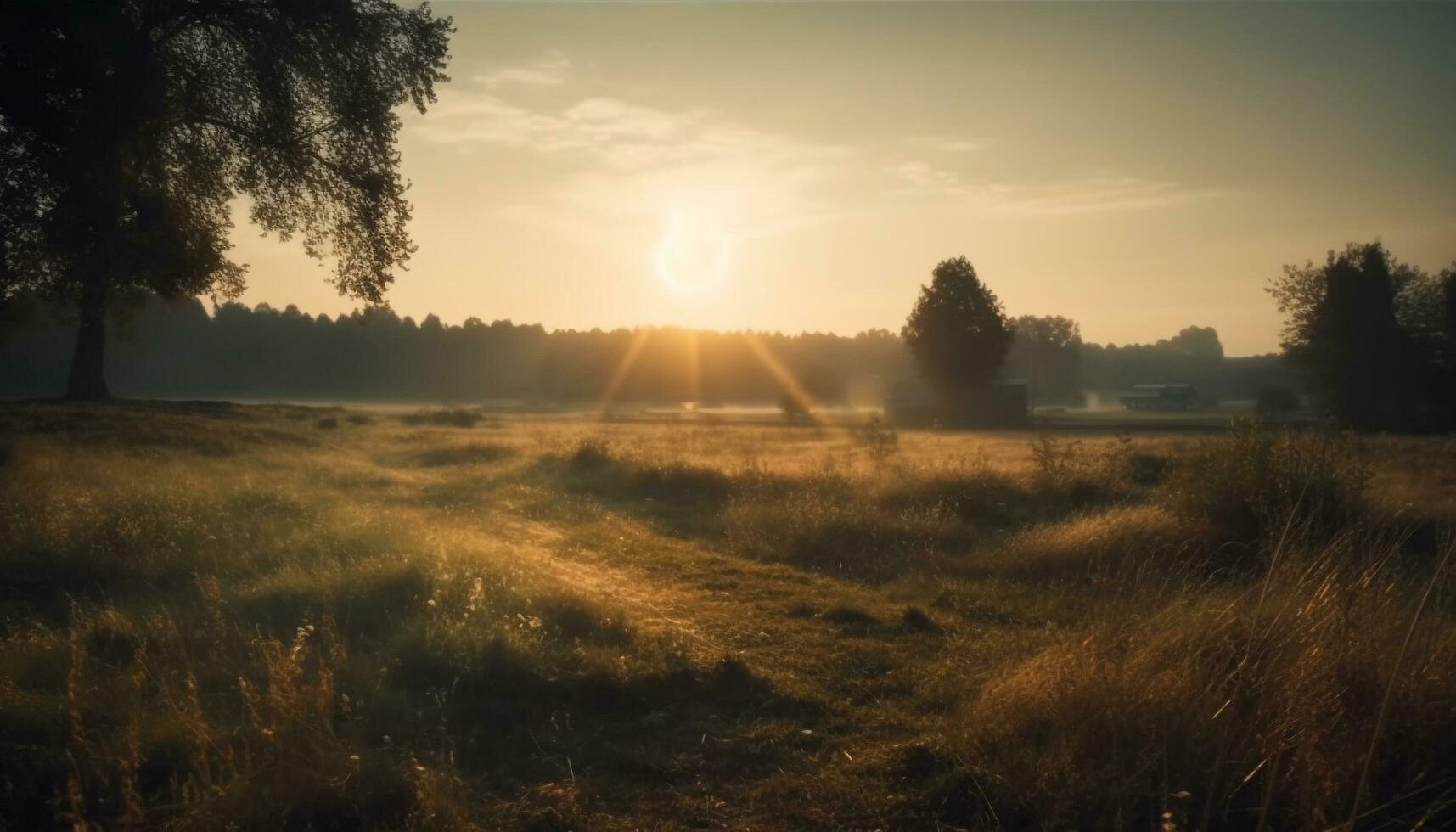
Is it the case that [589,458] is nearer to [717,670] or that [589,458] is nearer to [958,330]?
[717,670]

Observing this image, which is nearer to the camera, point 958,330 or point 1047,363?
point 958,330

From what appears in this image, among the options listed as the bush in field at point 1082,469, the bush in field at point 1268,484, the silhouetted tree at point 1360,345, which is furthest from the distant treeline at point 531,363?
the bush in field at point 1268,484

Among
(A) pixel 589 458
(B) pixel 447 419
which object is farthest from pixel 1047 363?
(A) pixel 589 458

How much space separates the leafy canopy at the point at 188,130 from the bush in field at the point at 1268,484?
16.3 m

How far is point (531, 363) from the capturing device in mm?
119625

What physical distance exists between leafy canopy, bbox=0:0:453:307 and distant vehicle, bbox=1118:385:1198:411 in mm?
91526

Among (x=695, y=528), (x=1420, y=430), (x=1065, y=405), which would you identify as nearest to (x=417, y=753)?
(x=695, y=528)

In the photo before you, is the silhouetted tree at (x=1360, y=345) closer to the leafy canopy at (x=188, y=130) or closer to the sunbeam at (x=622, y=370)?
the leafy canopy at (x=188, y=130)

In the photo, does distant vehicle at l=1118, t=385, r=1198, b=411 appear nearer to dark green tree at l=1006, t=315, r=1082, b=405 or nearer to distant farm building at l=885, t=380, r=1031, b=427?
dark green tree at l=1006, t=315, r=1082, b=405

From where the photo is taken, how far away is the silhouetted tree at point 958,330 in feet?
232

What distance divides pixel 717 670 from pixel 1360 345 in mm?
61606

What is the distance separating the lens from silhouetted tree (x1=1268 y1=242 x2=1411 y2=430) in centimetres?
5612

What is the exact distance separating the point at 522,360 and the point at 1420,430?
91.6m

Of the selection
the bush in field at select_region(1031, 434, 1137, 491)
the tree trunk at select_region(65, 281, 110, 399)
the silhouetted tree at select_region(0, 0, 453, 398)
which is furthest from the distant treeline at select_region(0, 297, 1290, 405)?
the bush in field at select_region(1031, 434, 1137, 491)
